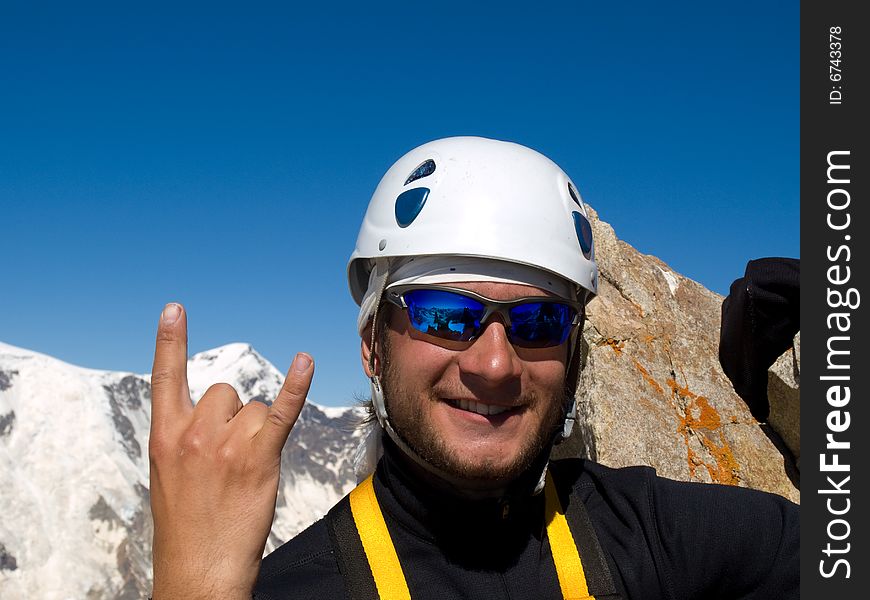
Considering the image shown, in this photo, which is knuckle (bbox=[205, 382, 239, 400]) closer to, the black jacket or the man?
the man

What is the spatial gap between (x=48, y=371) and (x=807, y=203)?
109 metres

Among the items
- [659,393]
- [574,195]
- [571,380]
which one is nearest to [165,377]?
[571,380]

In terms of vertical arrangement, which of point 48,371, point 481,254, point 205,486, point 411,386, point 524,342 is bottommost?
point 205,486

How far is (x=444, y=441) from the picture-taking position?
133 inches

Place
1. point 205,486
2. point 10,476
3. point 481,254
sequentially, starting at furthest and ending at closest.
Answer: point 10,476 → point 481,254 → point 205,486

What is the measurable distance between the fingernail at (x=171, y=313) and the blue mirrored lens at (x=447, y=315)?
1463 mm

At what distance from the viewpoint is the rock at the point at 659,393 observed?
21.1 ft

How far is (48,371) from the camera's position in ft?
319

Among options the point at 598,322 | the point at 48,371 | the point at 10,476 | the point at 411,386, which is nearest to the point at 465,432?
the point at 411,386

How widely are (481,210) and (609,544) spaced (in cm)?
190

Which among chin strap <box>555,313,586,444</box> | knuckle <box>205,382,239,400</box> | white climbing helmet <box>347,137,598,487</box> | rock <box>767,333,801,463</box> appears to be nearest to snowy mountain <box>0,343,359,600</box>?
rock <box>767,333,801,463</box>

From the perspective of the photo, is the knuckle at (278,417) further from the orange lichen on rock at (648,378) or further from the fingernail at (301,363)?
the orange lichen on rock at (648,378)

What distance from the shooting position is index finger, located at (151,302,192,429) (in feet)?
7.45

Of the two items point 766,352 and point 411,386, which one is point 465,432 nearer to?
point 411,386
